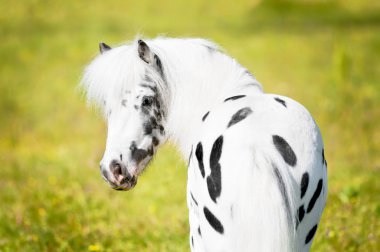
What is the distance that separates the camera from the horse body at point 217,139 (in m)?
2.96

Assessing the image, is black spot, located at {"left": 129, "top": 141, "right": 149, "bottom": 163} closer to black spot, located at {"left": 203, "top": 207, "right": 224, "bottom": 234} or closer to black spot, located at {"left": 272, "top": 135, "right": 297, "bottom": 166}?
black spot, located at {"left": 203, "top": 207, "right": 224, "bottom": 234}

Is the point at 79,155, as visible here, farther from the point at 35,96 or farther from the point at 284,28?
the point at 284,28

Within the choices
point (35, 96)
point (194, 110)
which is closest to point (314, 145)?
point (194, 110)

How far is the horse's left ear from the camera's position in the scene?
146 inches

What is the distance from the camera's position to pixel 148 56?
3.77 meters

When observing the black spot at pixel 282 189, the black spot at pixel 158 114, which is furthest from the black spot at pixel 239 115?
the black spot at pixel 158 114

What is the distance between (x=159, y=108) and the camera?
3.86m

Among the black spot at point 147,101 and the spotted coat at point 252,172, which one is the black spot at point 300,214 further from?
the black spot at point 147,101

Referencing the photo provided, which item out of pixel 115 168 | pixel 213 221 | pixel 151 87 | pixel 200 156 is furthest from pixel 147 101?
pixel 213 221

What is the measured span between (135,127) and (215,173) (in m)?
0.85

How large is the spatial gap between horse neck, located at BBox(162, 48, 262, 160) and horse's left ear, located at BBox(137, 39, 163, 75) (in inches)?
3.6

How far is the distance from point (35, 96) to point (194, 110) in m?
11.2

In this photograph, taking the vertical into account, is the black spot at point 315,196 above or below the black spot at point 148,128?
A: below

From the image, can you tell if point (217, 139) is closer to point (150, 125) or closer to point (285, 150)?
point (285, 150)
